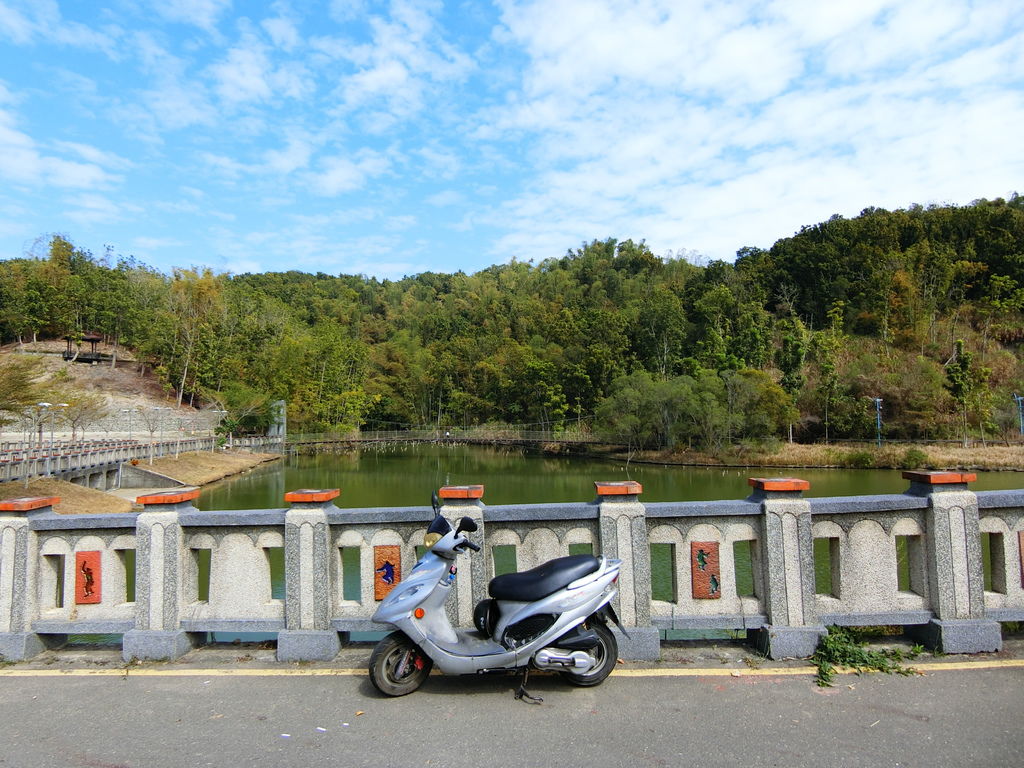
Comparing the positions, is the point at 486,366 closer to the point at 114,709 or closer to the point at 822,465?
the point at 822,465

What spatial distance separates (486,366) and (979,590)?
60251 millimetres

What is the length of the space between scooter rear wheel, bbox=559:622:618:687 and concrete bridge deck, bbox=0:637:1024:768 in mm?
66

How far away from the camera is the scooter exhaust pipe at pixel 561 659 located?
11.3ft

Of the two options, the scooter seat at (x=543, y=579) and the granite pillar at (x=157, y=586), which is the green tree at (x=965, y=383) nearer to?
the scooter seat at (x=543, y=579)

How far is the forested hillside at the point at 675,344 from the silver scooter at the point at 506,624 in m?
39.2

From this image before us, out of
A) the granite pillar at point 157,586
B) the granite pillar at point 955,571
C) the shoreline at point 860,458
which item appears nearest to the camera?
the granite pillar at point 955,571

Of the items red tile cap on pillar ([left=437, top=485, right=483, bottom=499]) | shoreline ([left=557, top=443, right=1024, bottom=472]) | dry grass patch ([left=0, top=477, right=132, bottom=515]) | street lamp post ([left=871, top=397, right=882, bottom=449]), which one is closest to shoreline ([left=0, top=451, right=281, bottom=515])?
dry grass patch ([left=0, top=477, right=132, bottom=515])

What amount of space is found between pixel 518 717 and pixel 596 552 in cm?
112

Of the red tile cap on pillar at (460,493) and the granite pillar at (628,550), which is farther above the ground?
the red tile cap on pillar at (460,493)

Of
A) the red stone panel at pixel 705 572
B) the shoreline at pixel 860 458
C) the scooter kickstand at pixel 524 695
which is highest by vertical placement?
the red stone panel at pixel 705 572

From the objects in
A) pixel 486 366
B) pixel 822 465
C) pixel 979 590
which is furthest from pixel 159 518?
pixel 486 366

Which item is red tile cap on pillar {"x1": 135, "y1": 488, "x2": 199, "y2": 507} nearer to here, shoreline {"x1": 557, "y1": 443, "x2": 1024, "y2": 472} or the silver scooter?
the silver scooter

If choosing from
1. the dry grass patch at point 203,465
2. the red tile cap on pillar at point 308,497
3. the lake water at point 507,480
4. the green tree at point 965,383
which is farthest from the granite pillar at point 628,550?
the green tree at point 965,383

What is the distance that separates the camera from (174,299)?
6097 centimetres
